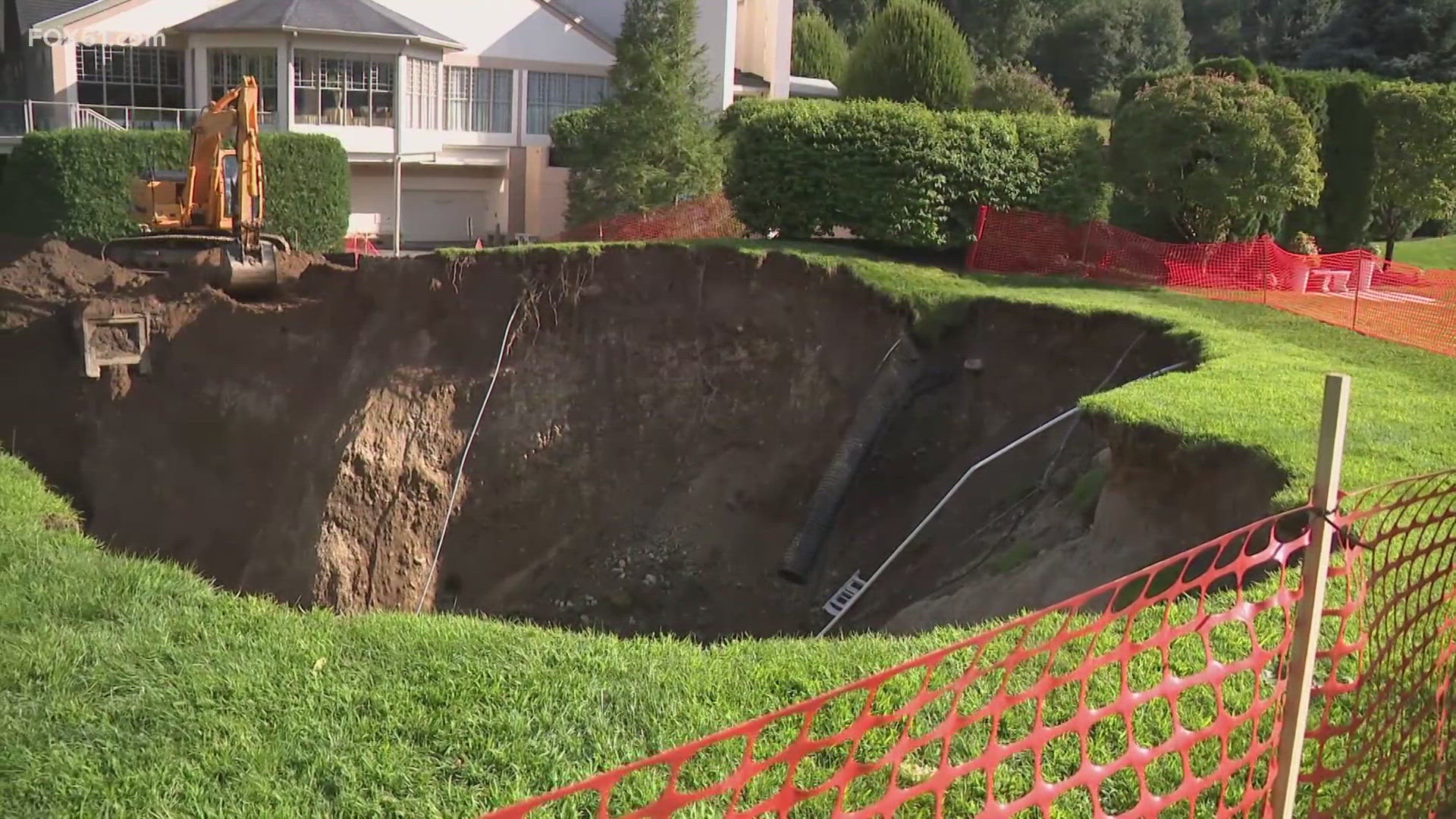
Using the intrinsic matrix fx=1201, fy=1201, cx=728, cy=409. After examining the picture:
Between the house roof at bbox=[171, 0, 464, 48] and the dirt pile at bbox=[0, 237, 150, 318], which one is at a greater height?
the house roof at bbox=[171, 0, 464, 48]

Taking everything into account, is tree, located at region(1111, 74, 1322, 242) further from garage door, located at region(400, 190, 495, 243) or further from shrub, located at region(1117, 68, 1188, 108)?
garage door, located at region(400, 190, 495, 243)

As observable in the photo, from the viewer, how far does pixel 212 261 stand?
19562mm

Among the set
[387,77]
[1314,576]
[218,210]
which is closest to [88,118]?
[387,77]

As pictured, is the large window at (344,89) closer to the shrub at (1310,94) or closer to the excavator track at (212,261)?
the excavator track at (212,261)

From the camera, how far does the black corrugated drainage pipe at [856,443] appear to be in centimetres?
1473

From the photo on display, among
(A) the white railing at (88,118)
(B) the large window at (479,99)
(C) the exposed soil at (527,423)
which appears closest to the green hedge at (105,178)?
(A) the white railing at (88,118)

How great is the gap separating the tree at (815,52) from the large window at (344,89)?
19.5 meters

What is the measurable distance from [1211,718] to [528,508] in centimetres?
1330

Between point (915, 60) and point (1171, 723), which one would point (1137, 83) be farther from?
point (1171, 723)

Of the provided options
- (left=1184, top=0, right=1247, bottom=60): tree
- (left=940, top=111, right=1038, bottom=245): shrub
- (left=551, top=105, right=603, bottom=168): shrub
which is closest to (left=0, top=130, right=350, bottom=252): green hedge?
(left=551, top=105, right=603, bottom=168): shrub

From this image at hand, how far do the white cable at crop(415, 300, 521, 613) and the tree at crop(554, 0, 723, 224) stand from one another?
1029cm

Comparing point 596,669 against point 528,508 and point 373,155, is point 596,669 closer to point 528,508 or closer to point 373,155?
point 528,508

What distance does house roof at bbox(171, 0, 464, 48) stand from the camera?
88.5ft

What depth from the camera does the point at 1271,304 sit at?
1593 cm
